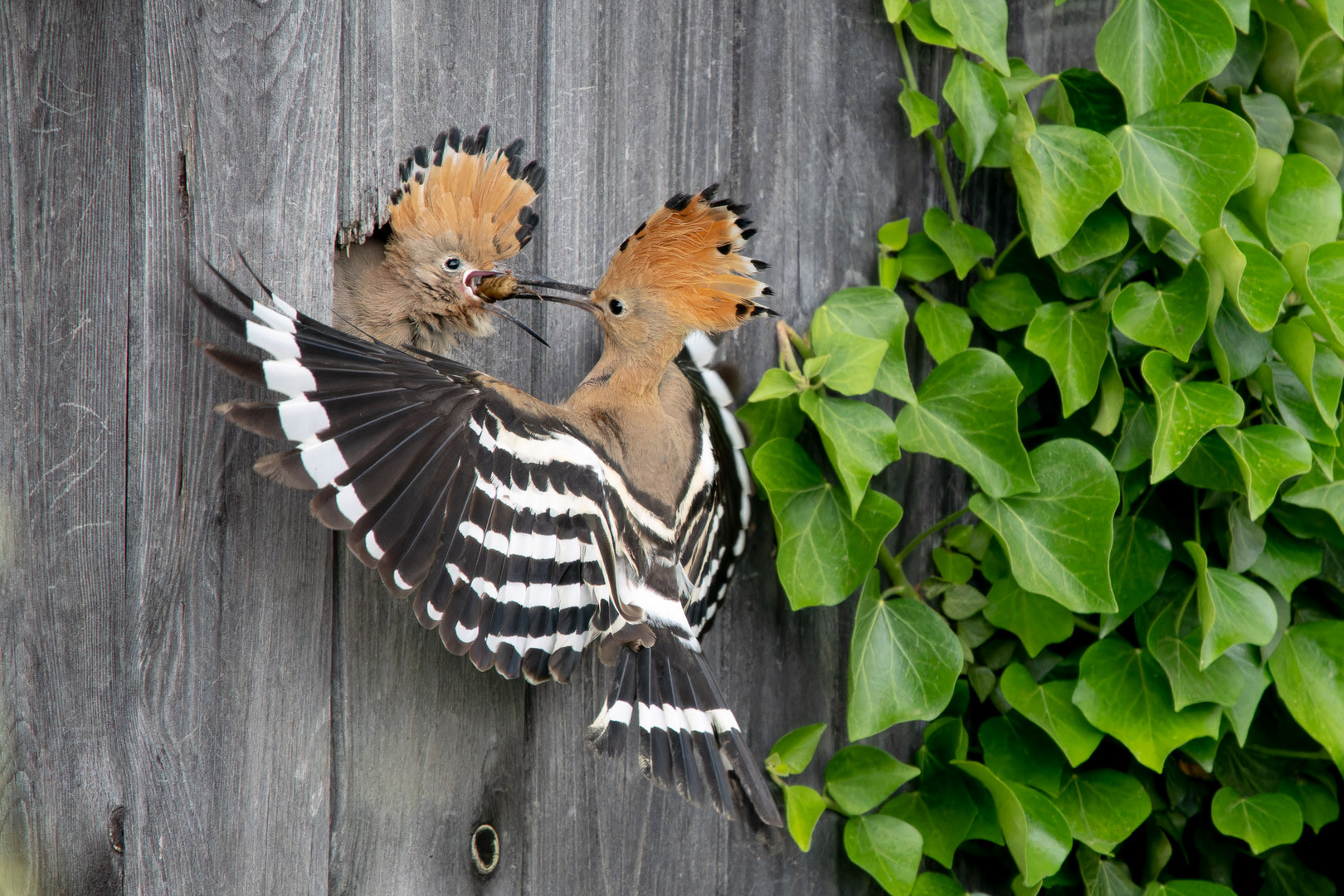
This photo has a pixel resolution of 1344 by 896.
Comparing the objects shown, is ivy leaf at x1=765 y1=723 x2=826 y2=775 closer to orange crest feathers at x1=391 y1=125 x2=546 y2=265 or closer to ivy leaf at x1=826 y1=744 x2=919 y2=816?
ivy leaf at x1=826 y1=744 x2=919 y2=816

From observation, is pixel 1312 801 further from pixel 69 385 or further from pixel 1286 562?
pixel 69 385

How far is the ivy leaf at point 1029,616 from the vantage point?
1582 millimetres

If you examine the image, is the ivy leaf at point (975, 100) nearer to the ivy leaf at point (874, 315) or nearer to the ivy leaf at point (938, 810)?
the ivy leaf at point (874, 315)

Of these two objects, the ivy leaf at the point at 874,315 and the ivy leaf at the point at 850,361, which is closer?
the ivy leaf at the point at 850,361

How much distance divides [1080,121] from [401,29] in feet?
3.42

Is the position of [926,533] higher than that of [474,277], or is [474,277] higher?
[474,277]

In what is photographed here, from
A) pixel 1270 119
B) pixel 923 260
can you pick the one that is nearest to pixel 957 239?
pixel 923 260

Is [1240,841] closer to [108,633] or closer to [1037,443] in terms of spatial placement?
[1037,443]

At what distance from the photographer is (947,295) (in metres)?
1.71

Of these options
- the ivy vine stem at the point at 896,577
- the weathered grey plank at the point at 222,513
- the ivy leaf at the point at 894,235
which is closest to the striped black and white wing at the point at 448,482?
the weathered grey plank at the point at 222,513

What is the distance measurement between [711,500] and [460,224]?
0.49 metres

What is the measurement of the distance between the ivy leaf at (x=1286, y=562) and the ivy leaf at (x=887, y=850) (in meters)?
0.68

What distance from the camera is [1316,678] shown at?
1.56m

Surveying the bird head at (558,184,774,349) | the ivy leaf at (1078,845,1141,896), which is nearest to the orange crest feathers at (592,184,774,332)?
the bird head at (558,184,774,349)
